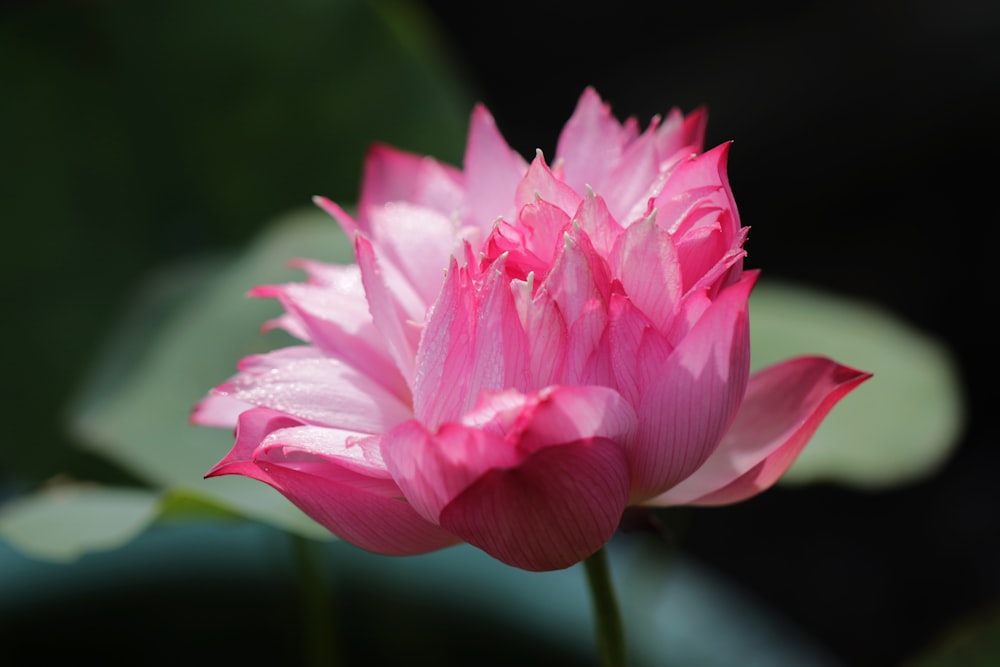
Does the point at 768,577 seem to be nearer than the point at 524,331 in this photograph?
No

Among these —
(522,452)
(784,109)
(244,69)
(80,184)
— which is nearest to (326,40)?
(244,69)

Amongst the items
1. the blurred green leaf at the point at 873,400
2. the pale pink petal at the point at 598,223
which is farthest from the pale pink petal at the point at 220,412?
the blurred green leaf at the point at 873,400

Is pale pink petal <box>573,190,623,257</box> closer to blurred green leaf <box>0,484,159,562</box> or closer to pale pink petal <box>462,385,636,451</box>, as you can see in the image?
pale pink petal <box>462,385,636,451</box>

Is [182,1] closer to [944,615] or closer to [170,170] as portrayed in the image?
[170,170]

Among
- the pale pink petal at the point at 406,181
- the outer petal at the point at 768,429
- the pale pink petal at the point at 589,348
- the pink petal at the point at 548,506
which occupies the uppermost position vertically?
the pale pink petal at the point at 406,181

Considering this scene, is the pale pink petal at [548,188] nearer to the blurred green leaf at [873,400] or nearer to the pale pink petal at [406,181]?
the pale pink petal at [406,181]

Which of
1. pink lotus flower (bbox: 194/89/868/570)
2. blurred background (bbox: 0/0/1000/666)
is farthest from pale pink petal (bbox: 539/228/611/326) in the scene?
blurred background (bbox: 0/0/1000/666)
